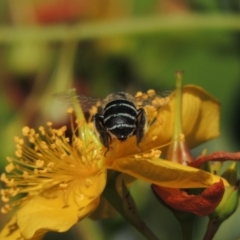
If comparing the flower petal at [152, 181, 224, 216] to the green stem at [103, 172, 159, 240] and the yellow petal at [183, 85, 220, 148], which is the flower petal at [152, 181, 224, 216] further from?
the yellow petal at [183, 85, 220, 148]

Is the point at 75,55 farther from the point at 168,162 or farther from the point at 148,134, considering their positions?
the point at 168,162

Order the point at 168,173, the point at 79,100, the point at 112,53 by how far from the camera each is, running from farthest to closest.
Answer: the point at 112,53 < the point at 79,100 < the point at 168,173

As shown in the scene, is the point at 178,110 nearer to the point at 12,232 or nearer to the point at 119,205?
the point at 119,205

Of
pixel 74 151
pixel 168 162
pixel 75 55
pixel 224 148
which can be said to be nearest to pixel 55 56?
pixel 75 55

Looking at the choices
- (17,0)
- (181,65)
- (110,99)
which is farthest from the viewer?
(17,0)

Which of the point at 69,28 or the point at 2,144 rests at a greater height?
the point at 69,28

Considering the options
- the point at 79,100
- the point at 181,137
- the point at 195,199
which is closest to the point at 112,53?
the point at 79,100

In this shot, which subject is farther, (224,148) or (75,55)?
(75,55)

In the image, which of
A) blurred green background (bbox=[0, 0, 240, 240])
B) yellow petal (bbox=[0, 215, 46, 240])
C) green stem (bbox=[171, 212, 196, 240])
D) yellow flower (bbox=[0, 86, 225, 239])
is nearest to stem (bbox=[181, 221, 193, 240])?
green stem (bbox=[171, 212, 196, 240])
